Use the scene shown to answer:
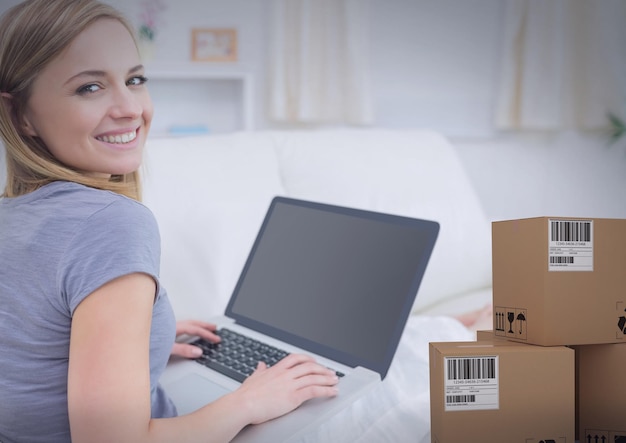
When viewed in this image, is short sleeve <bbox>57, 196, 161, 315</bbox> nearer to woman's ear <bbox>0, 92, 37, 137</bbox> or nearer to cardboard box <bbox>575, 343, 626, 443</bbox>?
woman's ear <bbox>0, 92, 37, 137</bbox>

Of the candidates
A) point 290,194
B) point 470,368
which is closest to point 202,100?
point 290,194

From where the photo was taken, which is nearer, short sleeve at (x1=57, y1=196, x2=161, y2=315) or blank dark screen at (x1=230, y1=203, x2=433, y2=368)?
short sleeve at (x1=57, y1=196, x2=161, y2=315)

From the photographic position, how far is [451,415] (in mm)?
651

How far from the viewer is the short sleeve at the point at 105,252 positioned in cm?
56

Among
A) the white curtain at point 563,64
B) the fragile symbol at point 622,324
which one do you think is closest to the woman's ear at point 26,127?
the fragile symbol at point 622,324

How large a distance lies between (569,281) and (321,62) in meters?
1.99

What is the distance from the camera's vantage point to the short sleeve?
56cm

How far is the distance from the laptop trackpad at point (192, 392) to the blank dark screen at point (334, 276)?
0.53ft

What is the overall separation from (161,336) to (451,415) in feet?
1.18

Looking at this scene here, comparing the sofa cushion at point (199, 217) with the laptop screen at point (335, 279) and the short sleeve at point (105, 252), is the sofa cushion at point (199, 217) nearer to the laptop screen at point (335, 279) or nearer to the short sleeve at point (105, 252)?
the laptop screen at point (335, 279)

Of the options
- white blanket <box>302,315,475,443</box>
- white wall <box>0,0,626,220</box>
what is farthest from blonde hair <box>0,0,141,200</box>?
white wall <box>0,0,626,220</box>

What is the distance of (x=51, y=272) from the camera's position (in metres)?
0.59

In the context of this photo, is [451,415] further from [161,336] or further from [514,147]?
[514,147]

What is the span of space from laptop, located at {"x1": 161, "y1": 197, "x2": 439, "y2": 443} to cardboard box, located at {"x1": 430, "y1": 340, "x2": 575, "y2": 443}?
0.15 m
